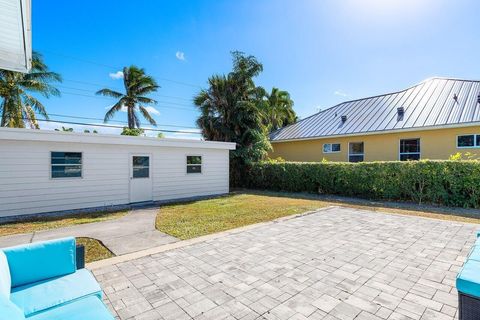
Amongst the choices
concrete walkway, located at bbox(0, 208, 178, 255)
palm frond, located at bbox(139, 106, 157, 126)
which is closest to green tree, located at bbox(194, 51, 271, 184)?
palm frond, located at bbox(139, 106, 157, 126)

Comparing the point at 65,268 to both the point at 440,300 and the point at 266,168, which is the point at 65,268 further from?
the point at 266,168

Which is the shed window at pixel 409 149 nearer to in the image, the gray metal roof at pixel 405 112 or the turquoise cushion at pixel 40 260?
the gray metal roof at pixel 405 112

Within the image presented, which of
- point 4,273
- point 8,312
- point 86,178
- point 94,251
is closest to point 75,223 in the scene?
point 86,178

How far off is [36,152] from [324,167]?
38.7ft

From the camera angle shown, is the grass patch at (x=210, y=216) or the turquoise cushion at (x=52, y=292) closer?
the turquoise cushion at (x=52, y=292)

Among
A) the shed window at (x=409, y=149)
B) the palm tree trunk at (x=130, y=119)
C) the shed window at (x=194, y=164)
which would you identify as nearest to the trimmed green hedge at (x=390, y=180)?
the shed window at (x=409, y=149)

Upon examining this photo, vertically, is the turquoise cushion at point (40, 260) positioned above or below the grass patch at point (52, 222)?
above

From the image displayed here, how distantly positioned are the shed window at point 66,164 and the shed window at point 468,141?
1653 centimetres

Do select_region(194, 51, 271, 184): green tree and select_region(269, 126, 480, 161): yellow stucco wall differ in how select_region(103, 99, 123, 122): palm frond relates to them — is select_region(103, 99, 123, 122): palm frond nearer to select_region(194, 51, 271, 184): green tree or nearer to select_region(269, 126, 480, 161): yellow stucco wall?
select_region(194, 51, 271, 184): green tree

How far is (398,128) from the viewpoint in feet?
43.7

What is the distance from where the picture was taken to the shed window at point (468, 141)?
1140 cm

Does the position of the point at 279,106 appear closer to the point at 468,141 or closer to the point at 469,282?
the point at 468,141

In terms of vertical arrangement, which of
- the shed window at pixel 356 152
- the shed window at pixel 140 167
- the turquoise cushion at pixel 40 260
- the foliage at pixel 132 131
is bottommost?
the turquoise cushion at pixel 40 260

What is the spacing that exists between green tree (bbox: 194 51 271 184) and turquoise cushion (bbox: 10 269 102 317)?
12950mm
